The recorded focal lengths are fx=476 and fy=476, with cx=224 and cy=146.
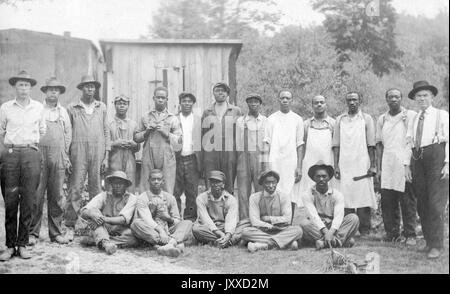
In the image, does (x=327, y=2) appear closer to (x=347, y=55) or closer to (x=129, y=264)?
(x=347, y=55)

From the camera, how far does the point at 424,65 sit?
37.1 feet

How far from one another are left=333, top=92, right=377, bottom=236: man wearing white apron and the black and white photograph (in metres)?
0.02

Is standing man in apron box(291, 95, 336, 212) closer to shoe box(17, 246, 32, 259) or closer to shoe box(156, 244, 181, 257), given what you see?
shoe box(156, 244, 181, 257)

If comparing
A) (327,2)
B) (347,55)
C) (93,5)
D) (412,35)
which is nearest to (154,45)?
(93,5)

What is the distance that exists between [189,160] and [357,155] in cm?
235

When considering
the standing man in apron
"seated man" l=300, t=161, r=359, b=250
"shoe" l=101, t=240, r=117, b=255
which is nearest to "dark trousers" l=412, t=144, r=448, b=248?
"seated man" l=300, t=161, r=359, b=250

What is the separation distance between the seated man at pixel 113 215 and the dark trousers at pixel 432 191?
3.47 metres

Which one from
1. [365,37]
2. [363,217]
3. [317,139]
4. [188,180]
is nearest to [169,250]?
[188,180]

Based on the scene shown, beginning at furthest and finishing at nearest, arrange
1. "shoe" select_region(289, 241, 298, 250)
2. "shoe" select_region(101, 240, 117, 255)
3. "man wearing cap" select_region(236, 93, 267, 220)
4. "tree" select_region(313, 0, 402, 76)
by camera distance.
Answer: "tree" select_region(313, 0, 402, 76) < "man wearing cap" select_region(236, 93, 267, 220) < "shoe" select_region(289, 241, 298, 250) < "shoe" select_region(101, 240, 117, 255)

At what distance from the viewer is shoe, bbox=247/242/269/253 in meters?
5.76

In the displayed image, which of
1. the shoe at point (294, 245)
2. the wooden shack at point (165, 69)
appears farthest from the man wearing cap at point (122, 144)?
the shoe at point (294, 245)

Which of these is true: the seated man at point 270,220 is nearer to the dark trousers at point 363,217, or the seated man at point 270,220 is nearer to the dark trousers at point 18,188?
the dark trousers at point 363,217

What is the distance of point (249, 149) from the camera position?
6.67 m

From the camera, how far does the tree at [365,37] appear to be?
10.6m
